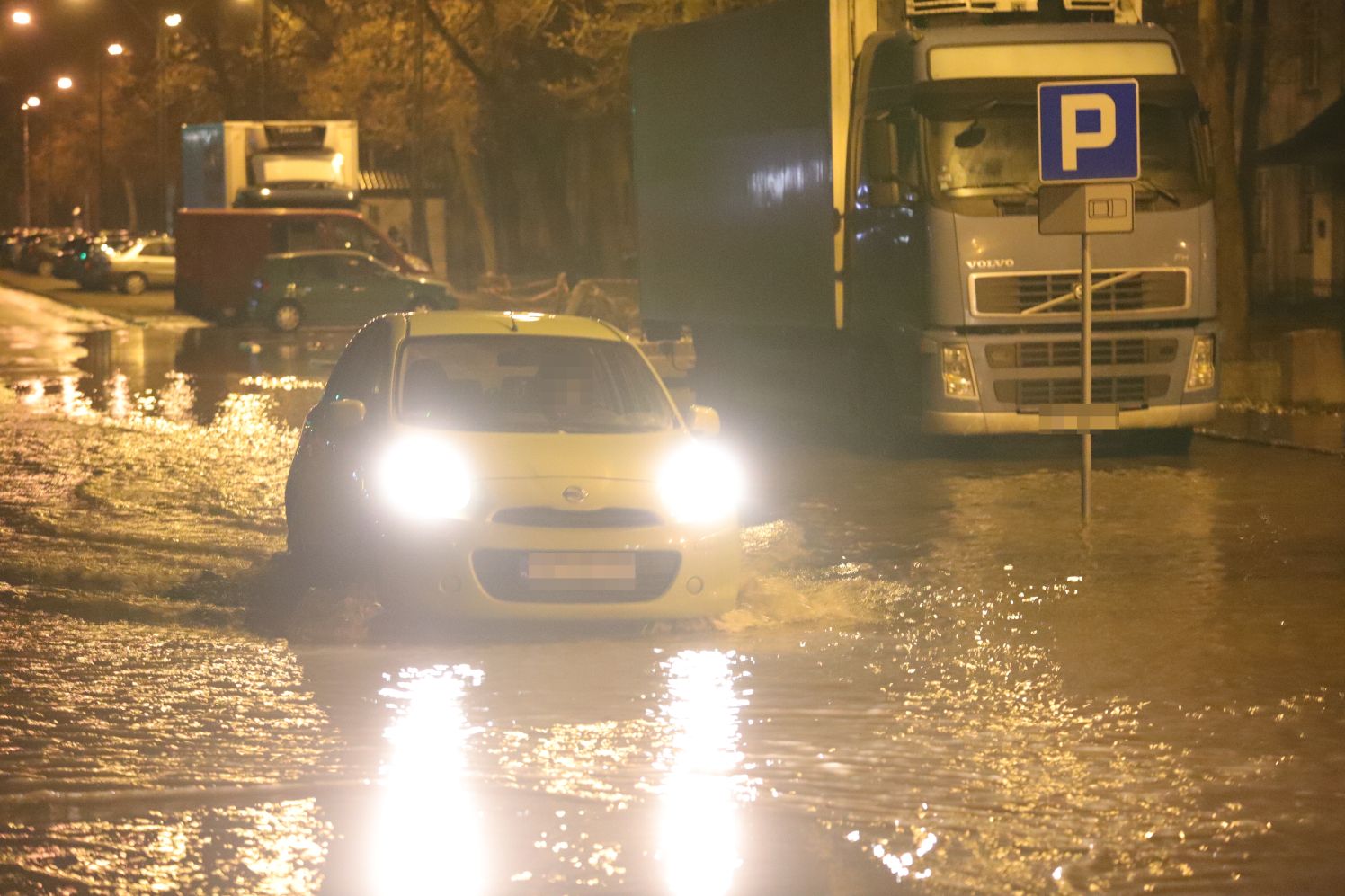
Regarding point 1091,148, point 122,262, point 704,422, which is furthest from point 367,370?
point 122,262

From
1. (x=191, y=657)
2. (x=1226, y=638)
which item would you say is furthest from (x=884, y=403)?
(x=191, y=657)

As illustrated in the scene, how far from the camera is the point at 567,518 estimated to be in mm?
9859

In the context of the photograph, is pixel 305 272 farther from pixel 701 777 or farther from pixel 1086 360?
pixel 701 777

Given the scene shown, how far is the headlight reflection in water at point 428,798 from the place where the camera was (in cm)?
613

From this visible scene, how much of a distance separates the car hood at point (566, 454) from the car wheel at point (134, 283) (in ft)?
172

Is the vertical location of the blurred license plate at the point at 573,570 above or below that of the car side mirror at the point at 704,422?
below

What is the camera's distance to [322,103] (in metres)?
59.9

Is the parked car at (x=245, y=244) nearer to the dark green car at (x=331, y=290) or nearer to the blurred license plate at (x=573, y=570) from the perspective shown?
the dark green car at (x=331, y=290)

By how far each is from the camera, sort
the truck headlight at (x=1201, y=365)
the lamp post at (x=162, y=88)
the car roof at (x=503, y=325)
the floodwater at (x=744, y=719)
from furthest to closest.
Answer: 1. the lamp post at (x=162, y=88)
2. the truck headlight at (x=1201, y=365)
3. the car roof at (x=503, y=325)
4. the floodwater at (x=744, y=719)

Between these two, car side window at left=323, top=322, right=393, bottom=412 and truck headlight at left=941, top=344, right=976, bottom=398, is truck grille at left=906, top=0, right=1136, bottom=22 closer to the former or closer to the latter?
truck headlight at left=941, top=344, right=976, bottom=398

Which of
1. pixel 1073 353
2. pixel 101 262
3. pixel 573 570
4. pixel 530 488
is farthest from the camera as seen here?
pixel 101 262

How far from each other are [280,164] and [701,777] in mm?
39956

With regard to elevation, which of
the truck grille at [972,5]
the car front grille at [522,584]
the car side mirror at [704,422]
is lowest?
the car front grille at [522,584]

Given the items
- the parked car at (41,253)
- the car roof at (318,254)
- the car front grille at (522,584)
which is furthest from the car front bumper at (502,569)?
the parked car at (41,253)
